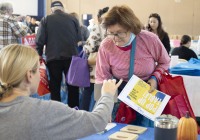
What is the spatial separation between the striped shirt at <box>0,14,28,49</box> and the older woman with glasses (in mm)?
1757

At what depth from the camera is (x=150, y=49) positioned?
1.86 metres

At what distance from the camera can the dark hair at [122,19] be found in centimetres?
175

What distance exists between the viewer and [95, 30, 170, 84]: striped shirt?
1.85 m

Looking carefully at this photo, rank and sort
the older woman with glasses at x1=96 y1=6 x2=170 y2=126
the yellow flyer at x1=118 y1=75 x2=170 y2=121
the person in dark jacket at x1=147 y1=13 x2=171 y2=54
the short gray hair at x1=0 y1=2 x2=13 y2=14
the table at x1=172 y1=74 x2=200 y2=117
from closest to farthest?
1. the yellow flyer at x1=118 y1=75 x2=170 y2=121
2. the older woman with glasses at x1=96 y1=6 x2=170 y2=126
3. the table at x1=172 y1=74 x2=200 y2=117
4. the short gray hair at x1=0 y1=2 x2=13 y2=14
5. the person in dark jacket at x1=147 y1=13 x2=171 y2=54

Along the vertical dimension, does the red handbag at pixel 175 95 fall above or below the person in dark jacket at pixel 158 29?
below

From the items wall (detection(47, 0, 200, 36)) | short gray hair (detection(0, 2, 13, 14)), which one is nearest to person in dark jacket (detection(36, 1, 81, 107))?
short gray hair (detection(0, 2, 13, 14))

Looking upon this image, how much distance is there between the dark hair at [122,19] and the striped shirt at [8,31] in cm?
186

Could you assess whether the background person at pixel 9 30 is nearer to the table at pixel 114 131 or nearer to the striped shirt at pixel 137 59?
the striped shirt at pixel 137 59

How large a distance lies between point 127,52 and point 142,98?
1.04ft

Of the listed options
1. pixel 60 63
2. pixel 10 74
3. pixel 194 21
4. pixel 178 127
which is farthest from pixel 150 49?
pixel 194 21

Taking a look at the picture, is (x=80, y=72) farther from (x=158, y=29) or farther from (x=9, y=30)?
(x=158, y=29)

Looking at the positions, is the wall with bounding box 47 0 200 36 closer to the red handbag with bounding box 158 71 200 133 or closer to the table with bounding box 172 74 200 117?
the table with bounding box 172 74 200 117

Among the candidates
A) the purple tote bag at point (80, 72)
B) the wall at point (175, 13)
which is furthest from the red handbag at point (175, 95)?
the wall at point (175, 13)

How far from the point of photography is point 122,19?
5.73 ft
